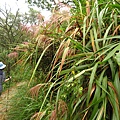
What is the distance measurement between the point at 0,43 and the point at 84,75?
726cm

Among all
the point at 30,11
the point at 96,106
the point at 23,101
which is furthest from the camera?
the point at 30,11

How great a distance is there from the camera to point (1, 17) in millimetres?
8445

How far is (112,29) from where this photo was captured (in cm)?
174

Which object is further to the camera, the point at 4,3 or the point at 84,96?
the point at 4,3

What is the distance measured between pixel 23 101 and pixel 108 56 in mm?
1866

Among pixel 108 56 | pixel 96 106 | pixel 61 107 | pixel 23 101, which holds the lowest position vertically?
pixel 23 101

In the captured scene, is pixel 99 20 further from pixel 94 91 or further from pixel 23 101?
pixel 23 101

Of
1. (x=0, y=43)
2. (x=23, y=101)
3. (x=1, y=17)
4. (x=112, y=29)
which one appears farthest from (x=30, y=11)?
(x=112, y=29)

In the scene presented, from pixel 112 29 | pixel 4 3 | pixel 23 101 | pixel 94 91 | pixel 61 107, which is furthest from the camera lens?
pixel 4 3

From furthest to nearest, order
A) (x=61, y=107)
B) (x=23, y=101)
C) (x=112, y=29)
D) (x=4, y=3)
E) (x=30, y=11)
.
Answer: (x=30, y=11) < (x=4, y=3) < (x=23, y=101) < (x=112, y=29) < (x=61, y=107)

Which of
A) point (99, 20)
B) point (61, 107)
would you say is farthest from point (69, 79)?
point (99, 20)

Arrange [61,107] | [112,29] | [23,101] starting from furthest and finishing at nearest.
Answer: [23,101]
[112,29]
[61,107]

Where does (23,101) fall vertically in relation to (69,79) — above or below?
below

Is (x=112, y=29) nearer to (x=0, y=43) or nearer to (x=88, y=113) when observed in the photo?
(x=88, y=113)
